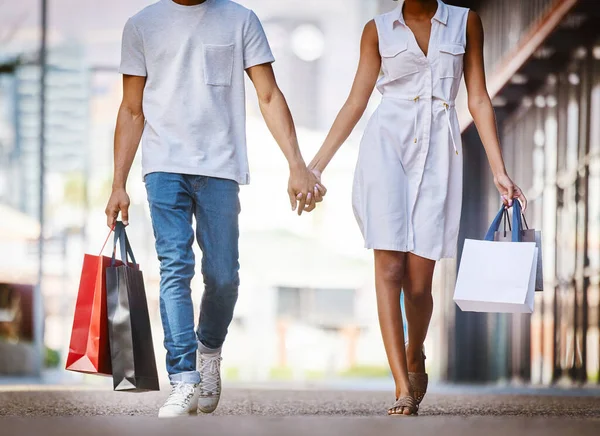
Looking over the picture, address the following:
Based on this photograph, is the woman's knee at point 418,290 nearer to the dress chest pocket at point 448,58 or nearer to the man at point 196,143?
the man at point 196,143

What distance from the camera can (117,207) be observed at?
4195 mm

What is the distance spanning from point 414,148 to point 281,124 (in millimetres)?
475

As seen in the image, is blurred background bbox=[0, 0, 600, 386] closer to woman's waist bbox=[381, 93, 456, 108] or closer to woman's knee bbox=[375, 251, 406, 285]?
woman's waist bbox=[381, 93, 456, 108]

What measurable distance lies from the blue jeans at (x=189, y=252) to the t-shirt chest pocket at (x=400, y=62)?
0.69 metres

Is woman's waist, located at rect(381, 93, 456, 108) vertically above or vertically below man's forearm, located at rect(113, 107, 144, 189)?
above

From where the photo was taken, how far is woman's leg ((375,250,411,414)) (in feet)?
13.6

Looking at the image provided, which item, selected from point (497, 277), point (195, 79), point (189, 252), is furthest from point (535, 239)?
point (195, 79)

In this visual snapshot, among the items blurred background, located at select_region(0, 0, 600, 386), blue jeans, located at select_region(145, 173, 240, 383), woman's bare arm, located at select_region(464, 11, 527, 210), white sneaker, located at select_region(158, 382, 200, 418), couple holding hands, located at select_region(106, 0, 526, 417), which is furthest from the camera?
blurred background, located at select_region(0, 0, 600, 386)

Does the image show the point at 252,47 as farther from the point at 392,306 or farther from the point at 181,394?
the point at 181,394

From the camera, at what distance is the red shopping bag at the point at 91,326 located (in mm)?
3982

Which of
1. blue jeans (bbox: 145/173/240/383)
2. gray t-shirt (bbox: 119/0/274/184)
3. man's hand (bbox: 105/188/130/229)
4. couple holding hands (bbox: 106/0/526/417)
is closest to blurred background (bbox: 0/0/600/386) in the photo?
couple holding hands (bbox: 106/0/526/417)

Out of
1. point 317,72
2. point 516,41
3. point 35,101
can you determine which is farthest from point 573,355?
point 35,101

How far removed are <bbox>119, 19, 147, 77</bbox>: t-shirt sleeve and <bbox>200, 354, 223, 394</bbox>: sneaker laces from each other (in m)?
1.03

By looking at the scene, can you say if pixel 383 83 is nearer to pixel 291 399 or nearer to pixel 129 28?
pixel 129 28
